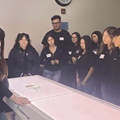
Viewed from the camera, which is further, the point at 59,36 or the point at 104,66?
the point at 59,36

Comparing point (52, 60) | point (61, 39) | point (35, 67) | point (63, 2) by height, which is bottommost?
point (35, 67)

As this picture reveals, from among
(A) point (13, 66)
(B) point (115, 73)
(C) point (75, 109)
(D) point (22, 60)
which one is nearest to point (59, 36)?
(D) point (22, 60)

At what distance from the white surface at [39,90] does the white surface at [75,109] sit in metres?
0.13

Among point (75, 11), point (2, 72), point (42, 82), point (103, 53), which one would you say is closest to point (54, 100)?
point (2, 72)

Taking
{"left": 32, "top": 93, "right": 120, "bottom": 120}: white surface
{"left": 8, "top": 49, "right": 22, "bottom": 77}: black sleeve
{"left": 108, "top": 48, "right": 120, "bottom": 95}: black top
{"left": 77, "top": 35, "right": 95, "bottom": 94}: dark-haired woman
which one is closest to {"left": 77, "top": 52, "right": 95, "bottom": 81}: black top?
{"left": 77, "top": 35, "right": 95, "bottom": 94}: dark-haired woman

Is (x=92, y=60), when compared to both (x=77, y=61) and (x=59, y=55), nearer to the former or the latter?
(x=77, y=61)

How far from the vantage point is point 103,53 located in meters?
2.54

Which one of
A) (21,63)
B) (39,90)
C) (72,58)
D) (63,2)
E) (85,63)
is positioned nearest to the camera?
(39,90)

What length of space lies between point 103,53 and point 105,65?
0.19 meters

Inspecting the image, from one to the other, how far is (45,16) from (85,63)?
1899mm

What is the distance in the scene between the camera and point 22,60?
3.11 meters

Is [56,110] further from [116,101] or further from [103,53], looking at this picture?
[103,53]

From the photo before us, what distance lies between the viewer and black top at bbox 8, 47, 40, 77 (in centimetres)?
311

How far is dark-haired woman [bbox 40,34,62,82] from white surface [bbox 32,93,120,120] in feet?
5.39
